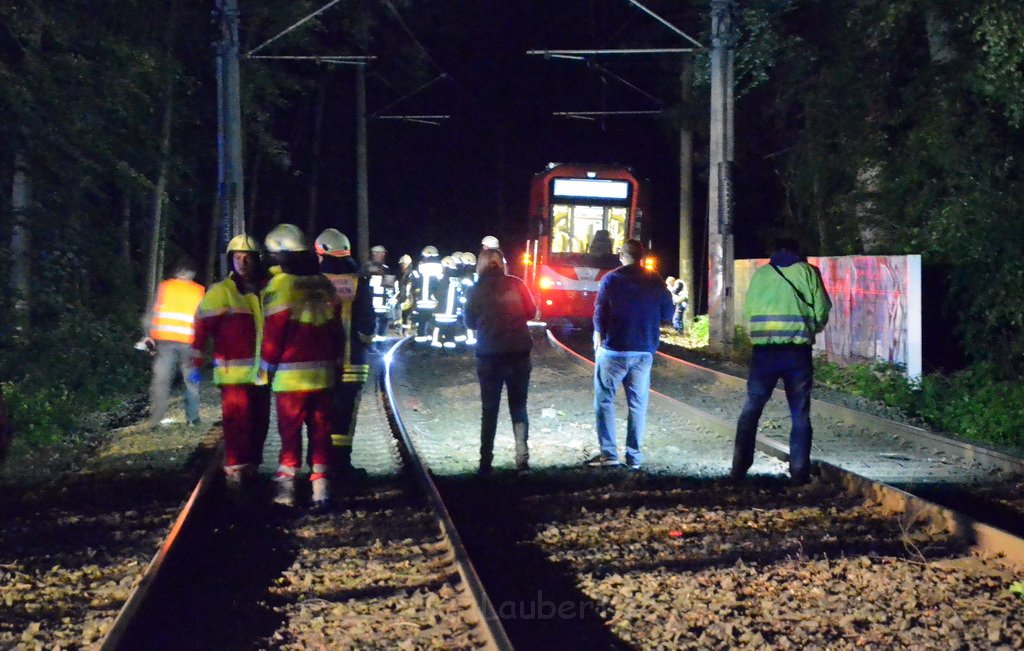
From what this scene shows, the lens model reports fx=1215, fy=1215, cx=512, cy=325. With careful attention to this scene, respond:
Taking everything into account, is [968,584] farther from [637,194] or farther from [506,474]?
[637,194]

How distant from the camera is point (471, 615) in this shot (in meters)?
5.88

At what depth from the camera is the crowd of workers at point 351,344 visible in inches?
340

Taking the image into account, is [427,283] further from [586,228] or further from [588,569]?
[588,569]

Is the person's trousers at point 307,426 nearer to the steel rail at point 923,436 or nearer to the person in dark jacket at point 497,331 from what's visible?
the person in dark jacket at point 497,331

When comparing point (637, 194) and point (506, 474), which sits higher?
point (637, 194)

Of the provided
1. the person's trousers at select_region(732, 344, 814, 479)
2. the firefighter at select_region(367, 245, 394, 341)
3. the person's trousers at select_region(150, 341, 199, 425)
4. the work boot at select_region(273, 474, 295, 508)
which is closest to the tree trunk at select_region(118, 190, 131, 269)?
the firefighter at select_region(367, 245, 394, 341)

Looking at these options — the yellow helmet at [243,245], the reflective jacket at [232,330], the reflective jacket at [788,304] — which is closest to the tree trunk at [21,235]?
the yellow helmet at [243,245]

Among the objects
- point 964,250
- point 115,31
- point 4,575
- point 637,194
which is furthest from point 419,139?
point 4,575

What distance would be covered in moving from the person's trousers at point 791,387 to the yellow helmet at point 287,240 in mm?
3430

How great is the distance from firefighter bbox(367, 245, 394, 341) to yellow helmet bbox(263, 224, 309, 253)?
36.2 ft

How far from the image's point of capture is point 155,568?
6.55 m

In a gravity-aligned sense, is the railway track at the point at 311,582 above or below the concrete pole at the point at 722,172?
below

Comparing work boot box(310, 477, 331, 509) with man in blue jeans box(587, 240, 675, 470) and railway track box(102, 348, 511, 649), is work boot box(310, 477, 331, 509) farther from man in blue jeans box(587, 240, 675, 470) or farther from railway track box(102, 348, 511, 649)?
man in blue jeans box(587, 240, 675, 470)

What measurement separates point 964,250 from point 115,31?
1430cm
